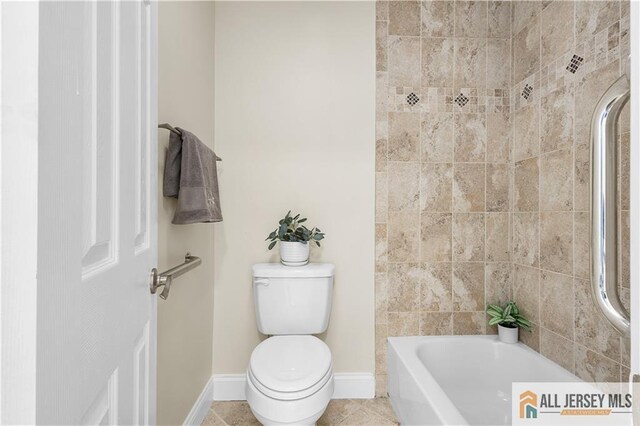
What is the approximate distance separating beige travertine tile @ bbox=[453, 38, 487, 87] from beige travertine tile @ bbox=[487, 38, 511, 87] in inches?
1.2

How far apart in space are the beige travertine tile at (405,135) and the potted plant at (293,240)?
2.20 ft

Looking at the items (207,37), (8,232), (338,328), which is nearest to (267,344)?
(338,328)

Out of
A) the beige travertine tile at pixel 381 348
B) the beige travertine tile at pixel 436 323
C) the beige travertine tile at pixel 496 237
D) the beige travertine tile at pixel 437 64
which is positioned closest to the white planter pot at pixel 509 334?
the beige travertine tile at pixel 436 323

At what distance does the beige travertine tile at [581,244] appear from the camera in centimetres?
142

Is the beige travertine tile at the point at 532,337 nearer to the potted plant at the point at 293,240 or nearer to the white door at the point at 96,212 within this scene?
the potted plant at the point at 293,240

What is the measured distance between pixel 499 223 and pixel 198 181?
1664 mm

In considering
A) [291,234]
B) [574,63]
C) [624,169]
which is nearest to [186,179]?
[291,234]

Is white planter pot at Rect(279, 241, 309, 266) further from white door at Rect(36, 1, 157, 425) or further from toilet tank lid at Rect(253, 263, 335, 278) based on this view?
white door at Rect(36, 1, 157, 425)

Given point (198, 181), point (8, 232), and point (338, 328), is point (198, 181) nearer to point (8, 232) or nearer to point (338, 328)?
point (8, 232)

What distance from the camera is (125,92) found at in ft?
2.05

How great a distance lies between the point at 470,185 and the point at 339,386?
138 centimetres

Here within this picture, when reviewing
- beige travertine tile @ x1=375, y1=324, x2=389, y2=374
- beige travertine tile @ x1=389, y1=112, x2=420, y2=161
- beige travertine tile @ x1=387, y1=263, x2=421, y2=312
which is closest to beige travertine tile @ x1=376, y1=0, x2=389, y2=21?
beige travertine tile @ x1=389, y1=112, x2=420, y2=161

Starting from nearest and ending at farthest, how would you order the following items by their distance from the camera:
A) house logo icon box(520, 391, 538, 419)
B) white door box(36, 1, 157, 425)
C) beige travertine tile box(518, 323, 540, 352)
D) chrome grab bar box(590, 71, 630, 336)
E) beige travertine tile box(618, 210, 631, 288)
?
white door box(36, 1, 157, 425) → chrome grab bar box(590, 71, 630, 336) → beige travertine tile box(618, 210, 631, 288) → house logo icon box(520, 391, 538, 419) → beige travertine tile box(518, 323, 540, 352)

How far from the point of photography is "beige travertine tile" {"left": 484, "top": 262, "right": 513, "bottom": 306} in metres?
1.99
